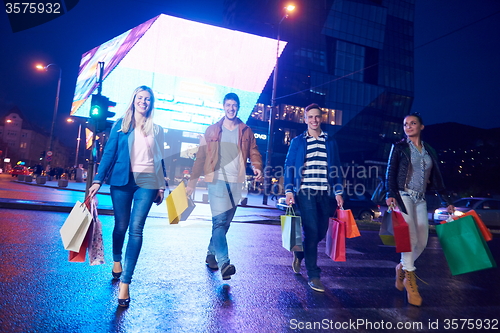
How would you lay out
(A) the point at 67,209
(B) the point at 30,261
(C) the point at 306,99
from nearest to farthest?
1. (B) the point at 30,261
2. (A) the point at 67,209
3. (C) the point at 306,99

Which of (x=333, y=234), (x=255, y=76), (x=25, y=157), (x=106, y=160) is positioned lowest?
(x=333, y=234)

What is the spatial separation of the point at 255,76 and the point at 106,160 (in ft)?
103

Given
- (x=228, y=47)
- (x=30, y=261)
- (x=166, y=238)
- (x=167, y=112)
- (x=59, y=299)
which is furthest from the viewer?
(x=167, y=112)

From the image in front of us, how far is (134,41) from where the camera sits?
28500 mm

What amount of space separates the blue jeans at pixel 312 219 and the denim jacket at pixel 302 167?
0.47 feet

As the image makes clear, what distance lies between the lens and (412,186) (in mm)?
3553

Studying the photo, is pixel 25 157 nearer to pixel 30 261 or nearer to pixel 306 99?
pixel 306 99

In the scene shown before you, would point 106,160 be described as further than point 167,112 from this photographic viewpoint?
No

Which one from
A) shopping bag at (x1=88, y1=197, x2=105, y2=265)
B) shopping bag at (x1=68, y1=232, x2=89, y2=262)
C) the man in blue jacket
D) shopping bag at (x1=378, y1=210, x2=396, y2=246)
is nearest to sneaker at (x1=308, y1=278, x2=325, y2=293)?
the man in blue jacket

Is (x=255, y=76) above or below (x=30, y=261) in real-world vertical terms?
above

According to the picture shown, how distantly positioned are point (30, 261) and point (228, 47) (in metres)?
29.4

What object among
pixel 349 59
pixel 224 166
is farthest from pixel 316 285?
pixel 349 59

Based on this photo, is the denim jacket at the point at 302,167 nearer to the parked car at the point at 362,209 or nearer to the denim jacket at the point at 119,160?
the denim jacket at the point at 119,160

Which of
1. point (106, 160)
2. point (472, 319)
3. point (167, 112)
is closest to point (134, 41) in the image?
point (167, 112)
